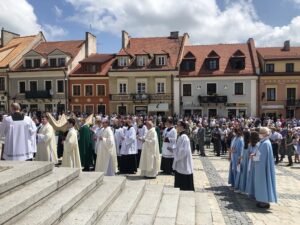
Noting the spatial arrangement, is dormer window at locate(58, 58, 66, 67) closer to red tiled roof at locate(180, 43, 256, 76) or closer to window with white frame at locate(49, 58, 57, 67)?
window with white frame at locate(49, 58, 57, 67)

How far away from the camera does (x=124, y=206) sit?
6.46 meters

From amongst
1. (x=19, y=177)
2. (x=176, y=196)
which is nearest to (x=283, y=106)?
(x=176, y=196)

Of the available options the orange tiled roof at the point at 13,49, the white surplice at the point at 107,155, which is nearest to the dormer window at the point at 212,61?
the orange tiled roof at the point at 13,49

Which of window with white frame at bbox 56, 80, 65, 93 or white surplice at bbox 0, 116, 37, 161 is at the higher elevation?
window with white frame at bbox 56, 80, 65, 93

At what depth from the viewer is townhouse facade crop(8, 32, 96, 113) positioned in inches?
1602

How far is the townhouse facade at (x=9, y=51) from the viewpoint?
4162 centimetres

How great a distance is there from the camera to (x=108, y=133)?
11430 millimetres

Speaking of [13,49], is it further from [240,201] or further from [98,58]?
[240,201]

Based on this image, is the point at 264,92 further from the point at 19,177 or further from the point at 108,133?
the point at 19,177

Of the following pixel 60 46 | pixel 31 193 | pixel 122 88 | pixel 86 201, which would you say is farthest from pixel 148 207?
pixel 60 46

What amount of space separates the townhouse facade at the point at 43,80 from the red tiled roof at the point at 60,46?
33.9 inches

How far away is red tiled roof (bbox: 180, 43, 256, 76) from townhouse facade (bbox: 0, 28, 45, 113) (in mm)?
18105

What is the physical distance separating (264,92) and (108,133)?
29562mm

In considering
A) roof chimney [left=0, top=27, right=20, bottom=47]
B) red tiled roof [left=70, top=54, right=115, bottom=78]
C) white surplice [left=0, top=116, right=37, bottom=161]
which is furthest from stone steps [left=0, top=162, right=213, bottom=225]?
roof chimney [left=0, top=27, right=20, bottom=47]
